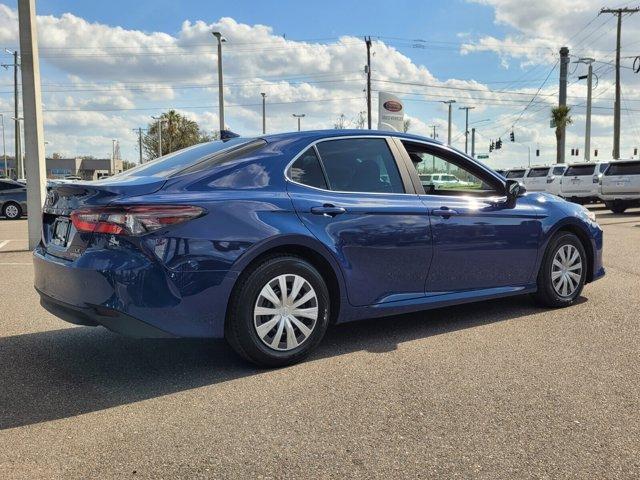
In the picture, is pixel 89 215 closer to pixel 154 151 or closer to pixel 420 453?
pixel 420 453

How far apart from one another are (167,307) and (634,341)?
3.45 metres

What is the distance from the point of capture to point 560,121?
37.3m

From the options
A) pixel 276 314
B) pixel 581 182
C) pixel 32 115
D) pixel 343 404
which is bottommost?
pixel 343 404

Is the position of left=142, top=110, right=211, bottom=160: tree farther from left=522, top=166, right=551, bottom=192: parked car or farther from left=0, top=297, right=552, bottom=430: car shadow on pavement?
left=0, top=297, right=552, bottom=430: car shadow on pavement

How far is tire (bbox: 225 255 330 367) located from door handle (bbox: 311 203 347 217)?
345 mm

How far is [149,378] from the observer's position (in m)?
3.82

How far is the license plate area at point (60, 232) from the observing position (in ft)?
12.5

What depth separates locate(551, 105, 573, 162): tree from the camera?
3684cm

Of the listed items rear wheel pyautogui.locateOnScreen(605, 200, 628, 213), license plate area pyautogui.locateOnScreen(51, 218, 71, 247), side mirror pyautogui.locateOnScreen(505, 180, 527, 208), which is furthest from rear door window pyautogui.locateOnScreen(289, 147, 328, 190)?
rear wheel pyautogui.locateOnScreen(605, 200, 628, 213)

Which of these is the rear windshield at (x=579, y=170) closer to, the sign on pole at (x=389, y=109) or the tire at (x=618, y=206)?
the tire at (x=618, y=206)

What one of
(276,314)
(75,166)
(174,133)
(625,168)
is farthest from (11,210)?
(75,166)

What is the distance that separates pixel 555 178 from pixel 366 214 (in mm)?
20446

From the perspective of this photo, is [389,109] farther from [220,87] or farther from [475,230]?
[475,230]

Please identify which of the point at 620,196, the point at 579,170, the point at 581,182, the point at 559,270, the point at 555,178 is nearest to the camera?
the point at 559,270
